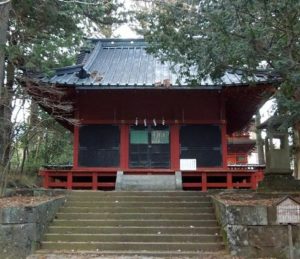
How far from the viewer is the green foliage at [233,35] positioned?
7309 mm

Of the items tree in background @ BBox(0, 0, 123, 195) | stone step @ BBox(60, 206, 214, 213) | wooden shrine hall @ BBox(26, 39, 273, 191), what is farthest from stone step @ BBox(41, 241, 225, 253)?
wooden shrine hall @ BBox(26, 39, 273, 191)

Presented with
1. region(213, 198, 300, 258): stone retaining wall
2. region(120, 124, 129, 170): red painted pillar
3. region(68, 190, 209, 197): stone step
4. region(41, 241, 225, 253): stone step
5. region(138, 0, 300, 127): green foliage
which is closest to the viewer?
region(138, 0, 300, 127): green foliage

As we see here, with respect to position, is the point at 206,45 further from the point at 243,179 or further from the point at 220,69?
the point at 243,179

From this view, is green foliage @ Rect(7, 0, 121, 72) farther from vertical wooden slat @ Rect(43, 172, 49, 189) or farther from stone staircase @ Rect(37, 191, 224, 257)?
stone staircase @ Rect(37, 191, 224, 257)

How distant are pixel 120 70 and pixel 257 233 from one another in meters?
9.07

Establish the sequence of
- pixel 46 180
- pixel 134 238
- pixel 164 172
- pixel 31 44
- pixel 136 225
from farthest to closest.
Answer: pixel 31 44 < pixel 164 172 < pixel 46 180 < pixel 136 225 < pixel 134 238

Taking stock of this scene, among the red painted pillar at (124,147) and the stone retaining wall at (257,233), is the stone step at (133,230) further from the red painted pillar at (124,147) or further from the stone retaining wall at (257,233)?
the red painted pillar at (124,147)

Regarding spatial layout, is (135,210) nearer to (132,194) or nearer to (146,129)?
(132,194)

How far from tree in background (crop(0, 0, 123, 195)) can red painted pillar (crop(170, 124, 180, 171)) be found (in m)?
4.32

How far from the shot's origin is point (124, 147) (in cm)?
1355

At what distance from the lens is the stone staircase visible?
8.36 m

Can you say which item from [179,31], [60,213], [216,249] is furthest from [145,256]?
[179,31]

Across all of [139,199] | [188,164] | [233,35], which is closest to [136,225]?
[139,199]

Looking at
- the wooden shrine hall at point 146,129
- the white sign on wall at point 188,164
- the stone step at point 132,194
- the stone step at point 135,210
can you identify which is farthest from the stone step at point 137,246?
the white sign on wall at point 188,164
